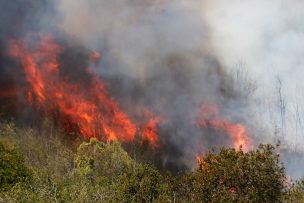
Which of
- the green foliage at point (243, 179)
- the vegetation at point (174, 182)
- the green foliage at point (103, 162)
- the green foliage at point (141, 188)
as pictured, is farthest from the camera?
the green foliage at point (103, 162)

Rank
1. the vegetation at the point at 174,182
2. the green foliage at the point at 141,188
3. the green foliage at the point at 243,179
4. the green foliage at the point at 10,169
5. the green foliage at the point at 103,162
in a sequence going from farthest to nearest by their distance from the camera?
1. the green foliage at the point at 103,162
2. the green foliage at the point at 10,169
3. the green foliage at the point at 141,188
4. the vegetation at the point at 174,182
5. the green foliage at the point at 243,179

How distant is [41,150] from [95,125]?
197 ft

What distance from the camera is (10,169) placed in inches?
2258

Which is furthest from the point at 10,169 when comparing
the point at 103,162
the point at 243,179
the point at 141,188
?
the point at 243,179

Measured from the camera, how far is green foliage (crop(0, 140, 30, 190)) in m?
56.3

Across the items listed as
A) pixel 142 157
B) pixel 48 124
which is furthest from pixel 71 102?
pixel 142 157

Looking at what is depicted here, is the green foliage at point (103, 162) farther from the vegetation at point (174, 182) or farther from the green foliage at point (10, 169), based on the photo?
the green foliage at point (10, 169)

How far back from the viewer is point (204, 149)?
544ft

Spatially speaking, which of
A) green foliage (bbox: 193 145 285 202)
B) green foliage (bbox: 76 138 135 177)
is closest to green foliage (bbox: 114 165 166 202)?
green foliage (bbox: 193 145 285 202)

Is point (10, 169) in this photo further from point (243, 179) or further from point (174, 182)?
point (243, 179)

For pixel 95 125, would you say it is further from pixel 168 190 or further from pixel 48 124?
pixel 168 190

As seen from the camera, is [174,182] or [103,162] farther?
[103,162]

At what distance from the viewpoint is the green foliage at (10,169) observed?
56.3 m

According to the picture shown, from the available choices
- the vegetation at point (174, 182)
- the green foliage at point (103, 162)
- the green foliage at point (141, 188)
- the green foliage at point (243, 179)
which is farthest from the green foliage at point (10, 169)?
the green foliage at point (243, 179)
